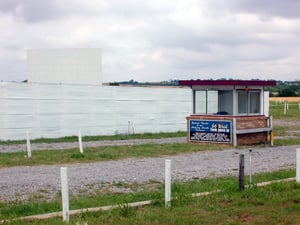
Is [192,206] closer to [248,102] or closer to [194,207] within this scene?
[194,207]

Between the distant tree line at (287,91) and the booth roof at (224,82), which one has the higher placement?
the booth roof at (224,82)

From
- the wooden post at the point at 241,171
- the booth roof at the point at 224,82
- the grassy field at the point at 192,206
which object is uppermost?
the booth roof at the point at 224,82

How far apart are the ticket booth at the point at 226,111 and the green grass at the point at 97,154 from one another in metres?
0.69

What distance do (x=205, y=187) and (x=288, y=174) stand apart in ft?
10.1

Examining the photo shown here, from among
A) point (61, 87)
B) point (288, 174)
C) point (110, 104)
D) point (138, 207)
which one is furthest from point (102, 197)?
point (110, 104)

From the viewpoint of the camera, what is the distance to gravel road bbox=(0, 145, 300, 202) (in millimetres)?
12273

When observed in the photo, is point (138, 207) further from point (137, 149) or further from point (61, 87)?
point (61, 87)

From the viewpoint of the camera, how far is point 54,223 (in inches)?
321

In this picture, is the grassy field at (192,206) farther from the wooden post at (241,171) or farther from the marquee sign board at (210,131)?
the marquee sign board at (210,131)

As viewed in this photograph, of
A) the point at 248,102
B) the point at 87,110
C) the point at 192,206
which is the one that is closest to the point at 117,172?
the point at 192,206

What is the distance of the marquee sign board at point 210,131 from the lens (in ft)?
78.4

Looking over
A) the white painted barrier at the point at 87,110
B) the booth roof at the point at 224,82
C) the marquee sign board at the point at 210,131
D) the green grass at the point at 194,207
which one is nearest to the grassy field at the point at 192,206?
the green grass at the point at 194,207

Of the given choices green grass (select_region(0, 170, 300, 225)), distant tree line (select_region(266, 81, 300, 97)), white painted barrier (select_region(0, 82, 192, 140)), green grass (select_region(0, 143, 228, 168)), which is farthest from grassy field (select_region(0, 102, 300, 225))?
distant tree line (select_region(266, 81, 300, 97))

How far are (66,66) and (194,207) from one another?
31.4 m
